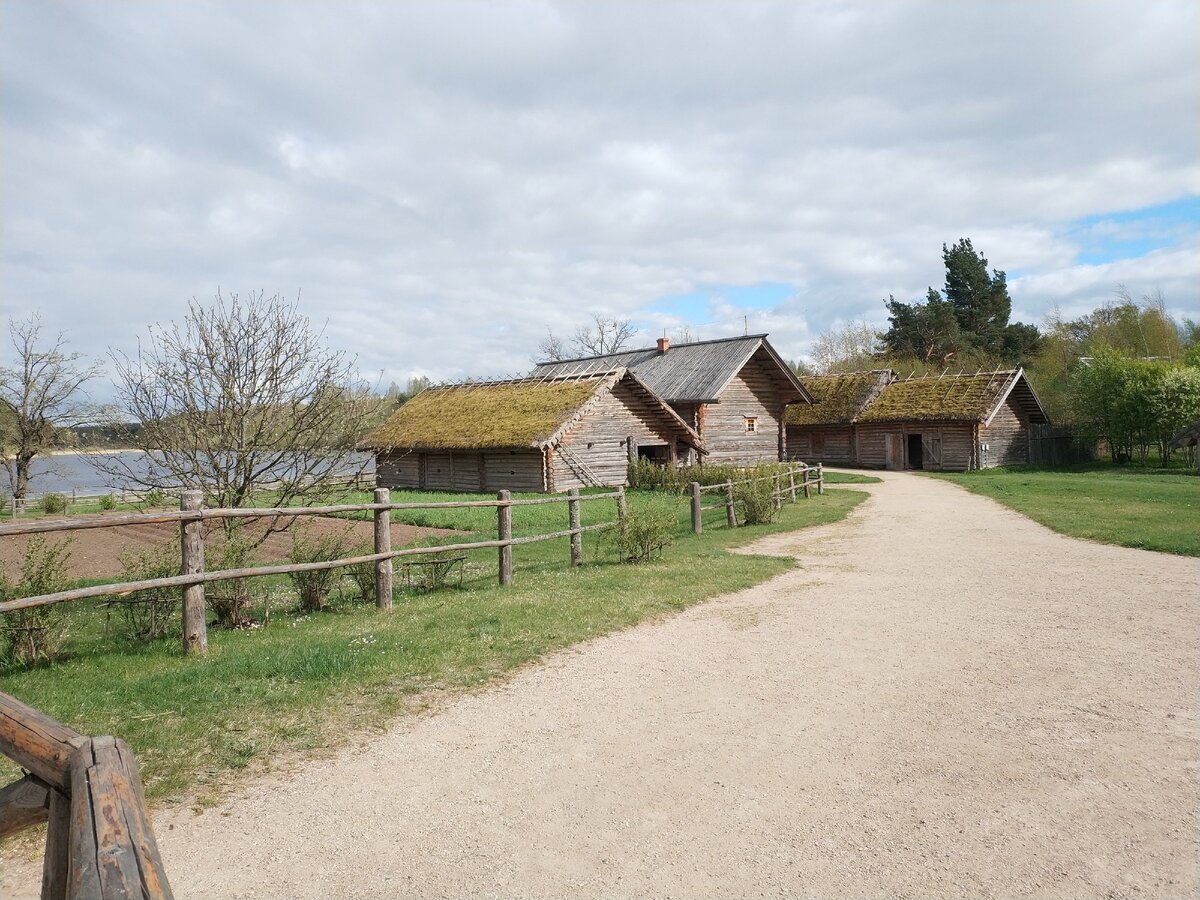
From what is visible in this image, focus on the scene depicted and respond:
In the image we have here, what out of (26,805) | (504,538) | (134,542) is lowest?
(134,542)

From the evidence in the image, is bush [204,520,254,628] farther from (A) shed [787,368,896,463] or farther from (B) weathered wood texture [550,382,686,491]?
(A) shed [787,368,896,463]

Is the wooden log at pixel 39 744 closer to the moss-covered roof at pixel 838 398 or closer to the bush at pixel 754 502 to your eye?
the bush at pixel 754 502

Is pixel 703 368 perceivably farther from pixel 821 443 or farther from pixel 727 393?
pixel 821 443

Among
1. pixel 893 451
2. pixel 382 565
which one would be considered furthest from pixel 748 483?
pixel 893 451

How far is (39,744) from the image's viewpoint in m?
2.52

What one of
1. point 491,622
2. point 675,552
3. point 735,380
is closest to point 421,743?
point 491,622

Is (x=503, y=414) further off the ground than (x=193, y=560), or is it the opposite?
(x=503, y=414)

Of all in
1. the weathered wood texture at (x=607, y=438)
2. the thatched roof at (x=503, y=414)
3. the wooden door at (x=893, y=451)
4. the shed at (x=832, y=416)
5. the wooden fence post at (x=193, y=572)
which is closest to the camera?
the wooden fence post at (x=193, y=572)

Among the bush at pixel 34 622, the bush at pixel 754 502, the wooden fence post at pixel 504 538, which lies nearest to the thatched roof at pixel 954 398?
the bush at pixel 754 502

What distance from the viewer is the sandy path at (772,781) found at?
3828 millimetres

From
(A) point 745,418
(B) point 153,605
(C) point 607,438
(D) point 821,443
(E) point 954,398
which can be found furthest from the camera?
(D) point 821,443

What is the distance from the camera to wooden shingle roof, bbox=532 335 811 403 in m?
34.6

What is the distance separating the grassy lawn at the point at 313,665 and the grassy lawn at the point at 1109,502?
303 inches

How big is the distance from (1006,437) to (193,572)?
130 ft
